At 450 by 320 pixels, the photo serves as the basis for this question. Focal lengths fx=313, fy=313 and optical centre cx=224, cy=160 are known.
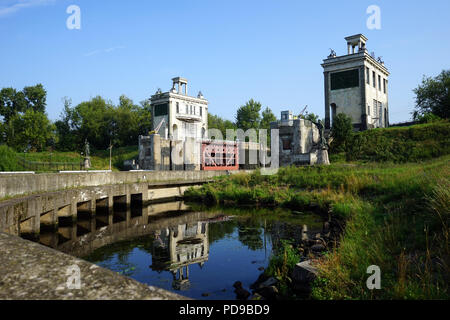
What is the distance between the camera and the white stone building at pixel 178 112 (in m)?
47.0

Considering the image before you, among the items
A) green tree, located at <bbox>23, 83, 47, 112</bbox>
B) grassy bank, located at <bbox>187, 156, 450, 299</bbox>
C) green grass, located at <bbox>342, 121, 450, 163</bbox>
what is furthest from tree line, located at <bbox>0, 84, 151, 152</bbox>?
grassy bank, located at <bbox>187, 156, 450, 299</bbox>

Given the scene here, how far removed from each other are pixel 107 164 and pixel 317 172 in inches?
1222

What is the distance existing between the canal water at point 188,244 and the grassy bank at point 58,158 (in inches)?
433

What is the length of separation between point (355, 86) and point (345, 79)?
59.9 inches

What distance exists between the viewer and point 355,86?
36.9 metres

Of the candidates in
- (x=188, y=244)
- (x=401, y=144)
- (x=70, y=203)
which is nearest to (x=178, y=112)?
(x=401, y=144)

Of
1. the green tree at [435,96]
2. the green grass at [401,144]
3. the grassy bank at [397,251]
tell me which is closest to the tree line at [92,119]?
the green tree at [435,96]

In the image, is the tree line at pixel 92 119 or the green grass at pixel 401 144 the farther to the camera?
the tree line at pixel 92 119

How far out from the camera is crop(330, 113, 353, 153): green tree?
3262cm

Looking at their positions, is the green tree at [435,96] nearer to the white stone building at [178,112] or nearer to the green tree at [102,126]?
the white stone building at [178,112]

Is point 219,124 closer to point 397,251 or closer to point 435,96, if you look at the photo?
point 435,96

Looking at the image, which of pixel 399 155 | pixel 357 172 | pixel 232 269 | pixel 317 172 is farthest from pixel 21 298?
pixel 399 155

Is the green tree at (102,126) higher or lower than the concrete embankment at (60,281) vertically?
higher

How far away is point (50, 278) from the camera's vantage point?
11.7 ft
